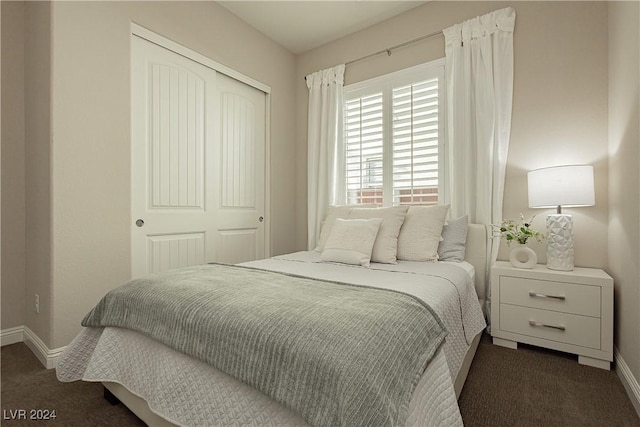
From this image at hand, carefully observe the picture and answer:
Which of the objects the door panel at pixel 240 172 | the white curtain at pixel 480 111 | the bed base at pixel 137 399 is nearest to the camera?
→ the bed base at pixel 137 399

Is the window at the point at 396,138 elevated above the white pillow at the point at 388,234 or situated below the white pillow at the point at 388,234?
above

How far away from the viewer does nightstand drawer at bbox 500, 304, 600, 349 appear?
188 cm

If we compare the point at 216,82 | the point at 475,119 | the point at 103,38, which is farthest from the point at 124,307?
the point at 475,119

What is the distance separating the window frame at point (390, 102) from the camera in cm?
276

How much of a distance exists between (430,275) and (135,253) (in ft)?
6.71

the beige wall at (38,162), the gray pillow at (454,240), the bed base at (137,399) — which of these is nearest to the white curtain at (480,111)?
the gray pillow at (454,240)

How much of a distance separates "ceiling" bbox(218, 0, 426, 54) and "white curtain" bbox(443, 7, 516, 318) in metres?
0.66

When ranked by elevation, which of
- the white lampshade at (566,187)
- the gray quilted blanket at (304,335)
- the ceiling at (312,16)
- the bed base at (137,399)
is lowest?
the bed base at (137,399)

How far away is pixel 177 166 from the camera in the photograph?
101 inches

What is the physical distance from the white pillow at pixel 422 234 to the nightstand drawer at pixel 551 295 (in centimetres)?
51

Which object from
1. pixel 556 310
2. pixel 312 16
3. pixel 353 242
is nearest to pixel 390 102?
pixel 312 16

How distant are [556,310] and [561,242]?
44 cm

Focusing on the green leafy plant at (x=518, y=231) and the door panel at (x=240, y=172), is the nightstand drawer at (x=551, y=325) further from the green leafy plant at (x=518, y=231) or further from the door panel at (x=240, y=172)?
the door panel at (x=240, y=172)

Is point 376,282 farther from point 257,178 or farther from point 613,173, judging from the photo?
point 257,178
